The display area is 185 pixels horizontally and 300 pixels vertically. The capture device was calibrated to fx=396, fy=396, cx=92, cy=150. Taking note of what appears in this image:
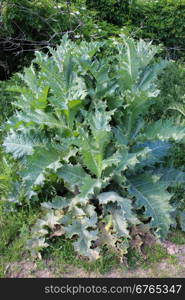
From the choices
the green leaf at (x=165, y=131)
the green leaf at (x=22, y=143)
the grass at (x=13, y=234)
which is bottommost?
the grass at (x=13, y=234)

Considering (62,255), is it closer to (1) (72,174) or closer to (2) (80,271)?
(2) (80,271)

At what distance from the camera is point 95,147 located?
3215 millimetres

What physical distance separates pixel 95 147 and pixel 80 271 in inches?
38.3

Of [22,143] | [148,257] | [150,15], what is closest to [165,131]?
[148,257]

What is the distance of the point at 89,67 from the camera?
11.8ft

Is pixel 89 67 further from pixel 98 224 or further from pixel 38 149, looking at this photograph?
pixel 98 224

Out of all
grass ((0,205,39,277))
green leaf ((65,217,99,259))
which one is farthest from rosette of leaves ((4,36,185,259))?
grass ((0,205,39,277))

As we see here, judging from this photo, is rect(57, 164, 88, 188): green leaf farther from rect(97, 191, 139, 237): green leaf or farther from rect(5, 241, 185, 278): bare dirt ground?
rect(5, 241, 185, 278): bare dirt ground

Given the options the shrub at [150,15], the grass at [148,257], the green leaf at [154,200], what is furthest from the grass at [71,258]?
the shrub at [150,15]

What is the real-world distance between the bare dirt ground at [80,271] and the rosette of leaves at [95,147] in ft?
0.49

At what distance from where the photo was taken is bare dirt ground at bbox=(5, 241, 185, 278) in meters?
2.99

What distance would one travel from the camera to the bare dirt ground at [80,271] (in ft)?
9.80

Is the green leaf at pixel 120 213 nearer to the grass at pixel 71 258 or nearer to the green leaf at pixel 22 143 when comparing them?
the grass at pixel 71 258

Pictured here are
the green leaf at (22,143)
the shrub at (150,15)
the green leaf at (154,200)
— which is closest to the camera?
the green leaf at (154,200)
